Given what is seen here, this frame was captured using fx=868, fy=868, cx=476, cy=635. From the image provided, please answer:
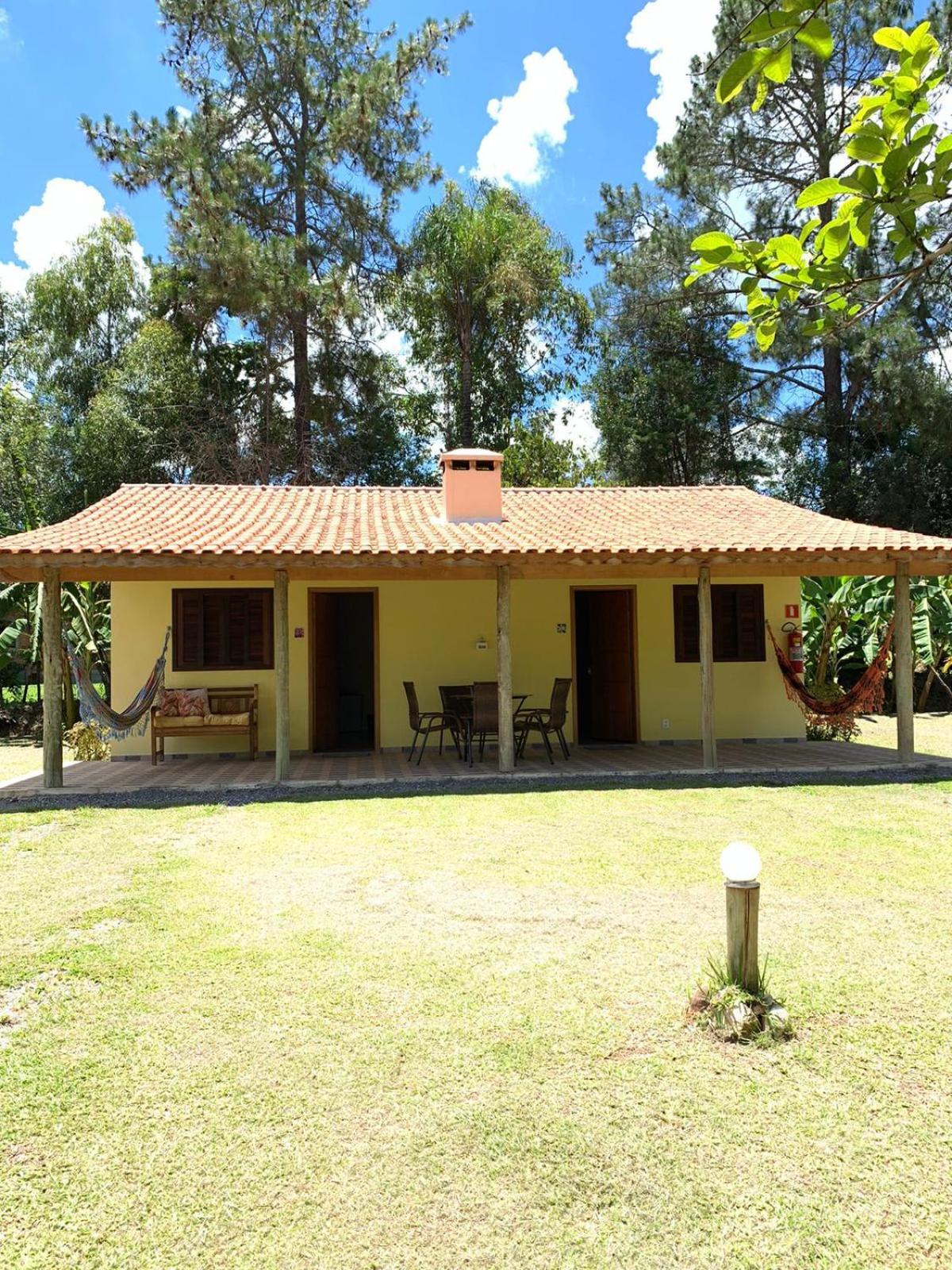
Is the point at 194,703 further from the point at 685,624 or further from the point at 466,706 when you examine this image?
the point at 685,624

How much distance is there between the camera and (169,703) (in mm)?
11438

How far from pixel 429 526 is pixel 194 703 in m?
3.90

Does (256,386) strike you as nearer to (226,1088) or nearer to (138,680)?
(138,680)

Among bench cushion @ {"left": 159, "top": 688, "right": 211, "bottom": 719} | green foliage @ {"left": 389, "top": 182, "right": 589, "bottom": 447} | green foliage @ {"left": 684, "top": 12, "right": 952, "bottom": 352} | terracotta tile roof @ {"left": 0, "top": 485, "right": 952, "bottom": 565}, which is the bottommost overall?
bench cushion @ {"left": 159, "top": 688, "right": 211, "bottom": 719}

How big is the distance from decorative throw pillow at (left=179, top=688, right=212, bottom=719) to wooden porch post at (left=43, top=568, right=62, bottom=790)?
2089mm

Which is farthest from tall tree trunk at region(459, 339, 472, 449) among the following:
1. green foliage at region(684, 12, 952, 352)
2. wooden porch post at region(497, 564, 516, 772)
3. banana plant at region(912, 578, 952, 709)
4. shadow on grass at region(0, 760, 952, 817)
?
green foliage at region(684, 12, 952, 352)

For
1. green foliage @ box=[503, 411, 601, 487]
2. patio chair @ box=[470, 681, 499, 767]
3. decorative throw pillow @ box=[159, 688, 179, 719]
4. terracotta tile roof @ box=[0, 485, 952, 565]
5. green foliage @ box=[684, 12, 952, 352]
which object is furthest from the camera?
green foliage @ box=[503, 411, 601, 487]

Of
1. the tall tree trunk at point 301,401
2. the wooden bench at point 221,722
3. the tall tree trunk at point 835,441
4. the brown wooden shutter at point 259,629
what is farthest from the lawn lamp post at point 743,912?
the tall tree trunk at point 835,441

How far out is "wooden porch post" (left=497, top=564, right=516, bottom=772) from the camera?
1001 centimetres

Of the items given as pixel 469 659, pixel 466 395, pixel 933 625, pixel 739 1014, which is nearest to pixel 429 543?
pixel 469 659

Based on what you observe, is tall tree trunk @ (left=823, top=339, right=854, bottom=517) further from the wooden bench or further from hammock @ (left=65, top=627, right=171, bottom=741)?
hammock @ (left=65, top=627, right=171, bottom=741)

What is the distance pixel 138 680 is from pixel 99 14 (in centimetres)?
1403

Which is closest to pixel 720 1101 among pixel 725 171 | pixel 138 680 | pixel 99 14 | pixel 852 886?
pixel 852 886

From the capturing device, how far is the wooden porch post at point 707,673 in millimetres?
10102
